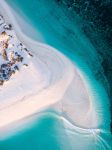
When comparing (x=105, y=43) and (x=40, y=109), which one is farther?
(x=105, y=43)

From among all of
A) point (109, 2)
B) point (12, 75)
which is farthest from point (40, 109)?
point (109, 2)

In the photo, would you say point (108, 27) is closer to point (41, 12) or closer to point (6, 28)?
point (41, 12)

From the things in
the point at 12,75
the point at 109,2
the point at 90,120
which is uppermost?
the point at 109,2

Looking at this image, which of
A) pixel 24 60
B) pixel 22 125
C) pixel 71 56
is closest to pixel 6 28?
pixel 24 60

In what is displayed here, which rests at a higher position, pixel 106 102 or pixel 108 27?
pixel 108 27
